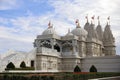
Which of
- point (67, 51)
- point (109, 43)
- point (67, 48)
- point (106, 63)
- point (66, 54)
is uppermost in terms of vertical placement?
point (109, 43)

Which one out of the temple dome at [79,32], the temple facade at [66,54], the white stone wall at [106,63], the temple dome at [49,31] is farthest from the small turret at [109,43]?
the temple dome at [49,31]

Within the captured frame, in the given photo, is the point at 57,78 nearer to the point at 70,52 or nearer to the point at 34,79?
the point at 34,79

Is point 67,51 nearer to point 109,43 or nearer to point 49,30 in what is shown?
point 49,30

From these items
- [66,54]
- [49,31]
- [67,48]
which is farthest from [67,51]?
[49,31]

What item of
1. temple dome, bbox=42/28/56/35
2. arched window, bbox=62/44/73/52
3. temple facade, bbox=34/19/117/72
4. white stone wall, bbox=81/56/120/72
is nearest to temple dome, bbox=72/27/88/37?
temple facade, bbox=34/19/117/72

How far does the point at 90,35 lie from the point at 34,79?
43.6 metres

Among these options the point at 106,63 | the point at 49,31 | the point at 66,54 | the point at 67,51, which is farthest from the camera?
the point at 67,51

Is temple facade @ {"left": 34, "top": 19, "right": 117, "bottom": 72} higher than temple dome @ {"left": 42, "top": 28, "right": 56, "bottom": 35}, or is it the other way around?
temple dome @ {"left": 42, "top": 28, "right": 56, "bottom": 35}

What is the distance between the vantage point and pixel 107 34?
67688 millimetres

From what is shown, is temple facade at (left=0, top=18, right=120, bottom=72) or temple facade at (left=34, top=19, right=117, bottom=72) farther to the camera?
temple facade at (left=34, top=19, right=117, bottom=72)

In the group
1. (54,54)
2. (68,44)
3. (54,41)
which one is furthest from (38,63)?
(68,44)

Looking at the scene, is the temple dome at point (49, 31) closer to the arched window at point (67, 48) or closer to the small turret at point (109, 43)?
the arched window at point (67, 48)

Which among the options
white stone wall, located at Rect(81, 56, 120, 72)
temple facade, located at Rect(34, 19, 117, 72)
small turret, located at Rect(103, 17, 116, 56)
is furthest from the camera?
small turret, located at Rect(103, 17, 116, 56)

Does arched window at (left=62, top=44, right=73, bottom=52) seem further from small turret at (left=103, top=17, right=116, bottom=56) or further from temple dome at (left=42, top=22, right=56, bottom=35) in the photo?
small turret at (left=103, top=17, right=116, bottom=56)
